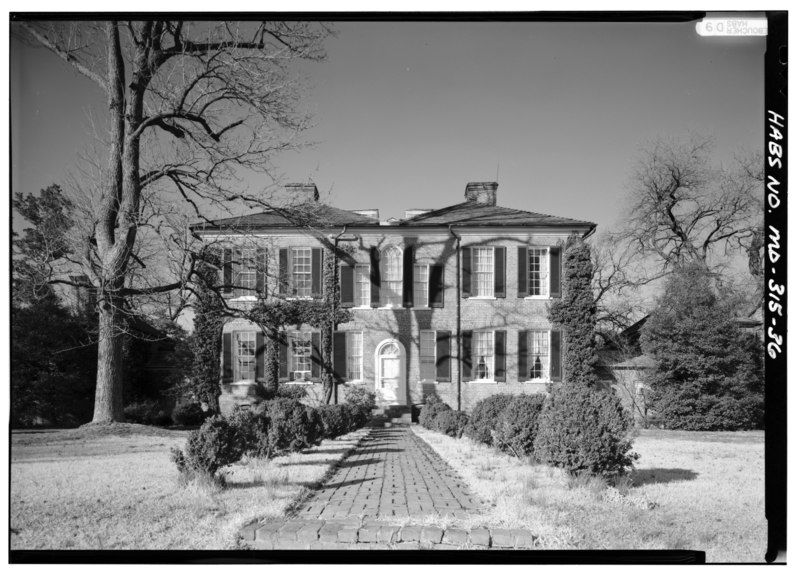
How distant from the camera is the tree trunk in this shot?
436cm

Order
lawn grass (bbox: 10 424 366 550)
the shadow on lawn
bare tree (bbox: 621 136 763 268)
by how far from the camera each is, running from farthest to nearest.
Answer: the shadow on lawn → bare tree (bbox: 621 136 763 268) → lawn grass (bbox: 10 424 366 550)

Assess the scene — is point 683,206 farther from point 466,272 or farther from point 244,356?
point 244,356

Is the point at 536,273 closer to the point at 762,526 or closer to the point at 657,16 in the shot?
the point at 657,16

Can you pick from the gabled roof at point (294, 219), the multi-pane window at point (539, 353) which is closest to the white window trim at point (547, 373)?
the multi-pane window at point (539, 353)

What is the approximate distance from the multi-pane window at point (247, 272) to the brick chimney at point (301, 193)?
0.58 meters

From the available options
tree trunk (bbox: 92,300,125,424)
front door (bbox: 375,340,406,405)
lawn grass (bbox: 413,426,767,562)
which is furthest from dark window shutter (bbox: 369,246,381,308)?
tree trunk (bbox: 92,300,125,424)

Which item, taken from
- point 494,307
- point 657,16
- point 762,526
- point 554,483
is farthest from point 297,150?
point 762,526

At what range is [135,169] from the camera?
177 inches

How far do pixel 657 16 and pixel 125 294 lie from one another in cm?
462

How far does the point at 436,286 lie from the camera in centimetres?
445

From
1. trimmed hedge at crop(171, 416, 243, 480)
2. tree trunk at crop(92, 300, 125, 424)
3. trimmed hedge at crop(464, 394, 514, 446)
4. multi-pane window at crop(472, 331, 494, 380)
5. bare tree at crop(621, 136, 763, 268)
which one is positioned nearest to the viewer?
trimmed hedge at crop(171, 416, 243, 480)

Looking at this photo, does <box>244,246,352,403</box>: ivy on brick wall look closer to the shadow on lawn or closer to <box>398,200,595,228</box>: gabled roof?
<box>398,200,595,228</box>: gabled roof

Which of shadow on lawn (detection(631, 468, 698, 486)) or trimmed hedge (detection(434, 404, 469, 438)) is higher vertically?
trimmed hedge (detection(434, 404, 469, 438))

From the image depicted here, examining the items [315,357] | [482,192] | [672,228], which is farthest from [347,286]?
[672,228]
